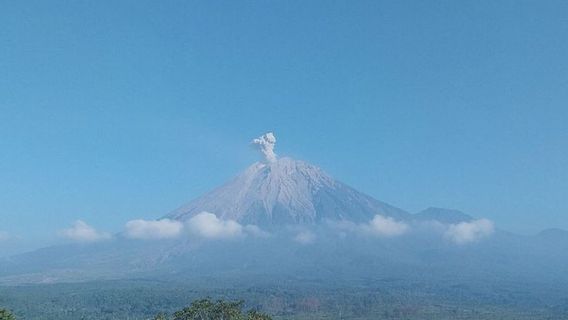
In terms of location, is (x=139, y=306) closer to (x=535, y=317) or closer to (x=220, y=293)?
(x=220, y=293)

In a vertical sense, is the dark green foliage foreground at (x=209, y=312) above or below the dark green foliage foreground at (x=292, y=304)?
below

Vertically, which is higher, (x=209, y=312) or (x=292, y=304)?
(x=292, y=304)

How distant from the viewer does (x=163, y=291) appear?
176 meters

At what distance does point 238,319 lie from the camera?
1827 inches

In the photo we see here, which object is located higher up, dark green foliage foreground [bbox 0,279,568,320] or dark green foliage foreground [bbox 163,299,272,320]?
dark green foliage foreground [bbox 0,279,568,320]

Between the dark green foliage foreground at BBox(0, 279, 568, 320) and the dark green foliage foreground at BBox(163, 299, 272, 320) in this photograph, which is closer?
the dark green foliage foreground at BBox(163, 299, 272, 320)

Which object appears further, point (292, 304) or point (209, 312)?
point (292, 304)

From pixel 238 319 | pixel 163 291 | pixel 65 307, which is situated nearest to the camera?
pixel 238 319

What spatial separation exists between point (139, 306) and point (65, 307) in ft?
61.0

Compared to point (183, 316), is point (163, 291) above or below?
above

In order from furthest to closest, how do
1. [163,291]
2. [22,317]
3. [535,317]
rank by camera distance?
1. [163,291]
2. [535,317]
3. [22,317]

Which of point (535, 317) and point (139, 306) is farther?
point (139, 306)

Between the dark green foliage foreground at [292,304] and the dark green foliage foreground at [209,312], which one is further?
the dark green foliage foreground at [292,304]

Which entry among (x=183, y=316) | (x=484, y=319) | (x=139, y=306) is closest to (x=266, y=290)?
(x=139, y=306)
